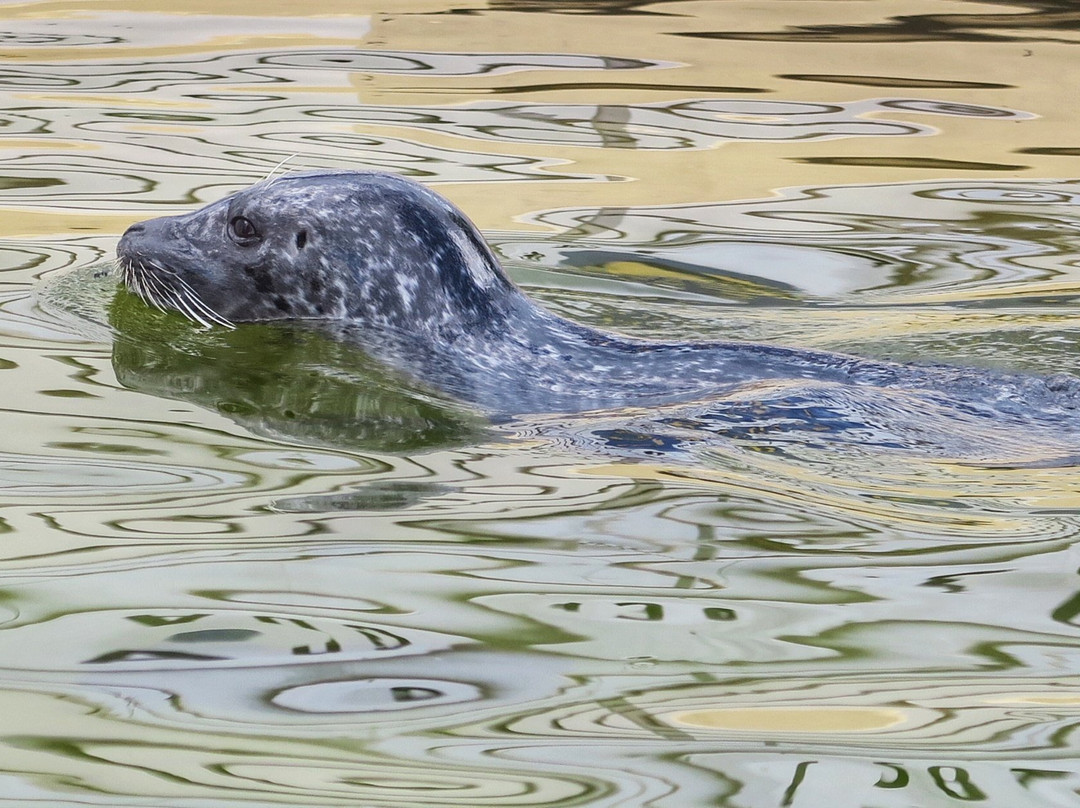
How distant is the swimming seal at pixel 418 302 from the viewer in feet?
16.5

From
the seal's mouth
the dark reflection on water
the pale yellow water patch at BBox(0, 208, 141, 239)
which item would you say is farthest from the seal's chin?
the dark reflection on water

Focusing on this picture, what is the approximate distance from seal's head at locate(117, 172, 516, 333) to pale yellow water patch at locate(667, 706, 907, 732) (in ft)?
9.22

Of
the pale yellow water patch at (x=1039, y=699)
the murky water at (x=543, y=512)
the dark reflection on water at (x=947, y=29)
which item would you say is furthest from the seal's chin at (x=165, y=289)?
the dark reflection on water at (x=947, y=29)

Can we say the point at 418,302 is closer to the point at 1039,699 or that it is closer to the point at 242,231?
the point at 242,231

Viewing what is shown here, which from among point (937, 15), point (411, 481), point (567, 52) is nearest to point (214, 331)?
point (411, 481)

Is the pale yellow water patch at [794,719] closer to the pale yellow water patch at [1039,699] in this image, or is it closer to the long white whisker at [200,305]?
the pale yellow water patch at [1039,699]

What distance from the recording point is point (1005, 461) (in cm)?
436

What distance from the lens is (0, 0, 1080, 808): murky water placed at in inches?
105

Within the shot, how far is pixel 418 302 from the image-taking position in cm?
550

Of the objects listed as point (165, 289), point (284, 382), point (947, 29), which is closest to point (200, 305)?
point (165, 289)

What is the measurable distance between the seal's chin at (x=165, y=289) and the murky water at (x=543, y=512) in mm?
102

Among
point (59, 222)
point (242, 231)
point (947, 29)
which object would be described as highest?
point (947, 29)

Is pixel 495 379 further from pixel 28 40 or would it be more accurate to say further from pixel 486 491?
pixel 28 40

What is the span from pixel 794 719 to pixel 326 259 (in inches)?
126
